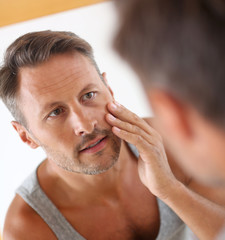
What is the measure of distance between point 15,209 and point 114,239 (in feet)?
1.07

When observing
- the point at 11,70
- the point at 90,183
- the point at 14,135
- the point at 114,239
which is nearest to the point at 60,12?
the point at 11,70

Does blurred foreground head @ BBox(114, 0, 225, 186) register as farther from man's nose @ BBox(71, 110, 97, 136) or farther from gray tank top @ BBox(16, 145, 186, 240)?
gray tank top @ BBox(16, 145, 186, 240)

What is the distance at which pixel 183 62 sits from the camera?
370mm

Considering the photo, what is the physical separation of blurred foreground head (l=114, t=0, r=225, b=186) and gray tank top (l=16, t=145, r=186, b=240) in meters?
0.62

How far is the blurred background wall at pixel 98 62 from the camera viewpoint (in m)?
1.08

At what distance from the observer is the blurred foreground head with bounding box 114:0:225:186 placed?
0.35 meters

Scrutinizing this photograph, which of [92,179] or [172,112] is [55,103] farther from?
[172,112]

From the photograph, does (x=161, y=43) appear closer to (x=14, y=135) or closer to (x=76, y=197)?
(x=76, y=197)

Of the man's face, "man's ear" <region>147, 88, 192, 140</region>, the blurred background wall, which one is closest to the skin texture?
the man's face

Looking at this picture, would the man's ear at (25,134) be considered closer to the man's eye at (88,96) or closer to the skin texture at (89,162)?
the skin texture at (89,162)

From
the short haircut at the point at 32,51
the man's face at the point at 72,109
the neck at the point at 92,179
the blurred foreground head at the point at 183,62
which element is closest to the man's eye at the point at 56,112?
the man's face at the point at 72,109

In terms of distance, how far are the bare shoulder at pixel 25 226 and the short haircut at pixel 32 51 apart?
0.29 meters

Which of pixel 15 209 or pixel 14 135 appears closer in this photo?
pixel 15 209

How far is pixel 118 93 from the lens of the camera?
118 centimetres
